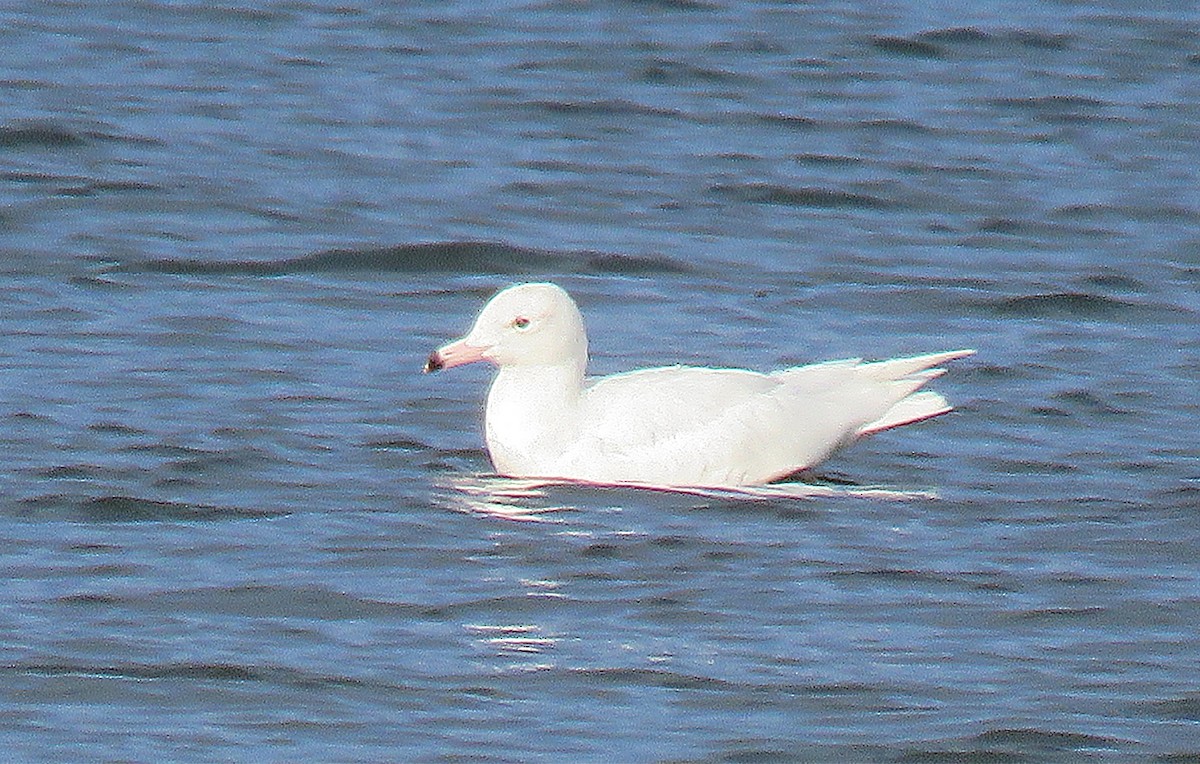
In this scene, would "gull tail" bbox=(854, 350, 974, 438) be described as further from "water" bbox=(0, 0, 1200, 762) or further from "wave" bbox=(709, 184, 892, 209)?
"wave" bbox=(709, 184, 892, 209)

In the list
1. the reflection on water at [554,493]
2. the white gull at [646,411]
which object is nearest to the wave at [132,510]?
the reflection on water at [554,493]

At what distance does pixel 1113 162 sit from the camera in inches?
659

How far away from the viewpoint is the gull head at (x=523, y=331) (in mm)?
10086

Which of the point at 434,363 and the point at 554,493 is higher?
the point at 434,363

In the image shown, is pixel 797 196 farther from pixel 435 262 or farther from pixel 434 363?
pixel 434 363

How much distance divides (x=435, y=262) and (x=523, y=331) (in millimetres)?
3947

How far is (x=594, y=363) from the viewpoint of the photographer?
1231 centimetres

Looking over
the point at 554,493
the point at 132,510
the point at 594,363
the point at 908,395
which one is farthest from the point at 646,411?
the point at 594,363

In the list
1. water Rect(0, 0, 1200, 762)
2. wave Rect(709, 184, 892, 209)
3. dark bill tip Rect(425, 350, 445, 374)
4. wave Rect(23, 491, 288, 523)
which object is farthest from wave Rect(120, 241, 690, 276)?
wave Rect(23, 491, 288, 523)

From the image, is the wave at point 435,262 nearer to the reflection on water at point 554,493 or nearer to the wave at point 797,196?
the wave at point 797,196

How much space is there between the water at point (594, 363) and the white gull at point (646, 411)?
0.56 feet

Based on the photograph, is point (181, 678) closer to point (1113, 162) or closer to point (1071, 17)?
point (1113, 162)

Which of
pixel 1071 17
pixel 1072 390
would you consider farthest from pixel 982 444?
pixel 1071 17

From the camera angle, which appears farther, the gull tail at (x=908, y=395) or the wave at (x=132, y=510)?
the gull tail at (x=908, y=395)
